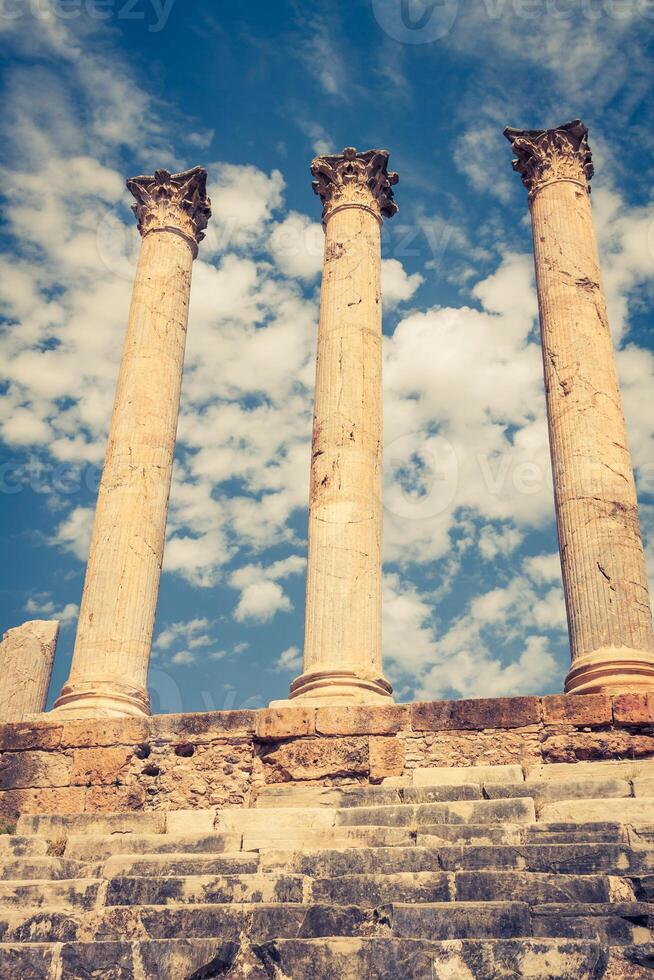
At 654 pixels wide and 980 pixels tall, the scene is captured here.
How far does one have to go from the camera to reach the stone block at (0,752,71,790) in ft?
51.0

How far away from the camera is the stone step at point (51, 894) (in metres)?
10.6

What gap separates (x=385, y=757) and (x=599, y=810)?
12.3 ft

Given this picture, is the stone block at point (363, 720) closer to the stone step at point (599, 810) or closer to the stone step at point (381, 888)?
the stone step at point (599, 810)

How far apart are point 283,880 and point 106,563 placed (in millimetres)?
9122

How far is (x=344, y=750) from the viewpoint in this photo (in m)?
15.1

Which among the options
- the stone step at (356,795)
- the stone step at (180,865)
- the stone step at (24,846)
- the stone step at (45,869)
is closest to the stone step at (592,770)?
the stone step at (356,795)

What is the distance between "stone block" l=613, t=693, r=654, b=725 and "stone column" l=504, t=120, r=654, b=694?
516 millimetres

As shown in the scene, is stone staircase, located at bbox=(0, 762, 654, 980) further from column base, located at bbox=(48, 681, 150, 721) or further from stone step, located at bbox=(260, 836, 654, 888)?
column base, located at bbox=(48, 681, 150, 721)

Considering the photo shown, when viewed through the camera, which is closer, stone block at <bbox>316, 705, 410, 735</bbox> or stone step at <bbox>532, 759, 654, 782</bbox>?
stone step at <bbox>532, 759, 654, 782</bbox>

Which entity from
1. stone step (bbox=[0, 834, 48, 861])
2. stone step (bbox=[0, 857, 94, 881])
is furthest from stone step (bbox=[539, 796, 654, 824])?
stone step (bbox=[0, 834, 48, 861])

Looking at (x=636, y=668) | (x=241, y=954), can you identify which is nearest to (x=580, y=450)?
(x=636, y=668)

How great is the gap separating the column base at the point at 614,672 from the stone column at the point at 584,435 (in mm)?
15

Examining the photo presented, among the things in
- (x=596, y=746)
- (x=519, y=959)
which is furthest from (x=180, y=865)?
(x=596, y=746)

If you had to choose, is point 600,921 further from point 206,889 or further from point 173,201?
point 173,201
